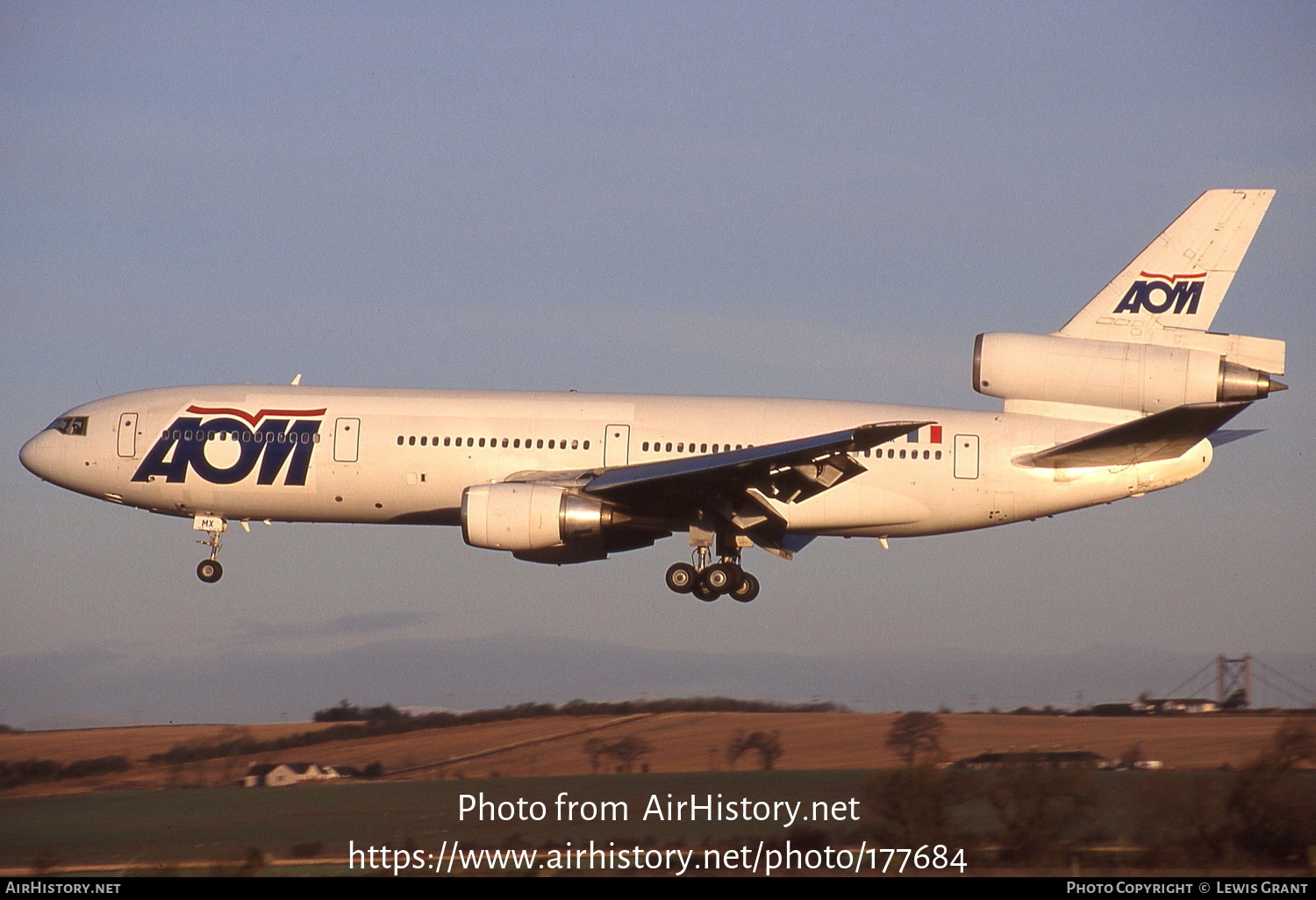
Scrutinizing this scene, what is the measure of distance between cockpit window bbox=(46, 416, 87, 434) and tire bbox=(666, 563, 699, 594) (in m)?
13.6

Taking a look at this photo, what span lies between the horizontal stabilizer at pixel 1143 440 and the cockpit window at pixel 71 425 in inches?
816

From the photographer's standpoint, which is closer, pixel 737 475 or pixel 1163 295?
pixel 737 475

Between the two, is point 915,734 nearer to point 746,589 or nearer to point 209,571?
point 746,589

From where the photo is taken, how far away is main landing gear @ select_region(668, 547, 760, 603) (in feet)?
113

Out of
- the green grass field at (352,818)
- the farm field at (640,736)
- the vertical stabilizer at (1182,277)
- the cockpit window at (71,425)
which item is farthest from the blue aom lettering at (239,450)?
the vertical stabilizer at (1182,277)

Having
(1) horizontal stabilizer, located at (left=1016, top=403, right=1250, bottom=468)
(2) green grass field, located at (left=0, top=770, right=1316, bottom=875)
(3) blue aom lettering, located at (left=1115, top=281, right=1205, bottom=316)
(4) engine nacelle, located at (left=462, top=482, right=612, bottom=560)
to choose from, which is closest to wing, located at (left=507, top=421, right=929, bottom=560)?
(4) engine nacelle, located at (left=462, top=482, right=612, bottom=560)

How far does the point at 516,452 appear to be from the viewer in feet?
112

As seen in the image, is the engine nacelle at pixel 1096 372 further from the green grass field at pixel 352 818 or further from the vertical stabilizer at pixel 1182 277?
the green grass field at pixel 352 818

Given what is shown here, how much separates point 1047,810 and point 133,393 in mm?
22056

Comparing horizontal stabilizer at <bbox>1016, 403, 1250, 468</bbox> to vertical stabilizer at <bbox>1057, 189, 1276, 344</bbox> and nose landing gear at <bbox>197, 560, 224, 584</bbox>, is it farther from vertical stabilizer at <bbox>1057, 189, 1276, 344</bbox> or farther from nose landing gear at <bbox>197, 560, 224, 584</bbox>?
nose landing gear at <bbox>197, 560, 224, 584</bbox>

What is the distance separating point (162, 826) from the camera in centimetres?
2847

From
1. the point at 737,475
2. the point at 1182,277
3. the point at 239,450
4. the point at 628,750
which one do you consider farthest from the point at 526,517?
the point at 1182,277

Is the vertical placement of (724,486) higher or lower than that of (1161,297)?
lower

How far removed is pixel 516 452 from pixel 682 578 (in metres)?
4.50
